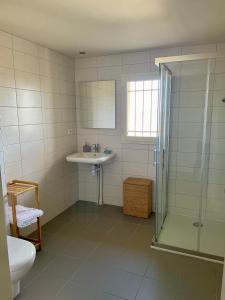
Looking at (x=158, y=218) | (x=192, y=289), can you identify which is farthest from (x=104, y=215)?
(x=192, y=289)

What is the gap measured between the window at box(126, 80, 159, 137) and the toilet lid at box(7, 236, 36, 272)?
2128 millimetres

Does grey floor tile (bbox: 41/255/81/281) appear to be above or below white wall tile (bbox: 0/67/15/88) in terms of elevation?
below

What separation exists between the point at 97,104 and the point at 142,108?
722 mm

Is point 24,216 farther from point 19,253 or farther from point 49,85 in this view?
point 49,85

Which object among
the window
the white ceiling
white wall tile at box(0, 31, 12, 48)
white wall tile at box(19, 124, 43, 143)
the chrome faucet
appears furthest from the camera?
the chrome faucet

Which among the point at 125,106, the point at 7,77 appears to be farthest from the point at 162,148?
the point at 7,77

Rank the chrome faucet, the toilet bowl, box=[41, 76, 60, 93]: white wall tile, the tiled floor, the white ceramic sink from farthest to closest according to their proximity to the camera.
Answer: the chrome faucet, the white ceramic sink, box=[41, 76, 60, 93]: white wall tile, the tiled floor, the toilet bowl

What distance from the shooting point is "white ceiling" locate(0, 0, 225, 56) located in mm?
1771

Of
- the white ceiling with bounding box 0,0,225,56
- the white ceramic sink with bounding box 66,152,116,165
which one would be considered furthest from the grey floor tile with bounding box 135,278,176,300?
the white ceiling with bounding box 0,0,225,56

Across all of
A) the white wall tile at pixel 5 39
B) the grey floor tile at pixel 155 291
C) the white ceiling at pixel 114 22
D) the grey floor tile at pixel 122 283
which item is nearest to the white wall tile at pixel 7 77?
the white wall tile at pixel 5 39

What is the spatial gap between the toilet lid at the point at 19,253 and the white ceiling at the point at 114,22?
6.34 feet

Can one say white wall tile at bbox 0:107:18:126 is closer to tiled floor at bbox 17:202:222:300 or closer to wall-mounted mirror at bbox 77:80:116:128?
wall-mounted mirror at bbox 77:80:116:128

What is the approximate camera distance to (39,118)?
9.52 ft

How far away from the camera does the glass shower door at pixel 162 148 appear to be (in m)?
2.61
